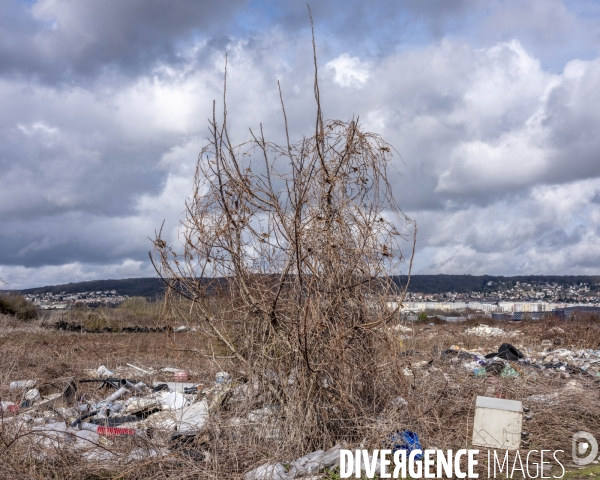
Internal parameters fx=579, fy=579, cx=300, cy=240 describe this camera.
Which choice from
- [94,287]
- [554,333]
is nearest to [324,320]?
[554,333]

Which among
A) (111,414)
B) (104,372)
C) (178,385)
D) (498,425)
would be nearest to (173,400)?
(111,414)

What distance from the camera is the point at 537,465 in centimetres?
568

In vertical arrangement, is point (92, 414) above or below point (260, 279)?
below

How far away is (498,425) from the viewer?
5902 millimetres

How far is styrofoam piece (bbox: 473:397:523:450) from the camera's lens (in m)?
5.82

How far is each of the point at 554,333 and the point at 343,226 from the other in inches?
688

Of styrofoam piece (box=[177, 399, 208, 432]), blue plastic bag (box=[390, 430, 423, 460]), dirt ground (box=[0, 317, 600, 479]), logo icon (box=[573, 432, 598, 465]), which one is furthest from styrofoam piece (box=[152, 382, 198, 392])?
logo icon (box=[573, 432, 598, 465])

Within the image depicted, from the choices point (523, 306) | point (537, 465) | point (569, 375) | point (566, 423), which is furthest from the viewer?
point (523, 306)

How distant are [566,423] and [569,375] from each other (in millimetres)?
4399

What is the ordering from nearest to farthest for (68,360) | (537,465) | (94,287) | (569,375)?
(537,465) → (569,375) → (68,360) → (94,287)

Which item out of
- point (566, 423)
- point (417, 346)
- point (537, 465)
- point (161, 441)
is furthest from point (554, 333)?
point (161, 441)

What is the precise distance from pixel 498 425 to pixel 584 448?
1.12 meters

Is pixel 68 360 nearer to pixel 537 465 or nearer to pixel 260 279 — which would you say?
pixel 260 279

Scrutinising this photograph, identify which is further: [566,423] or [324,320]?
[566,423]
